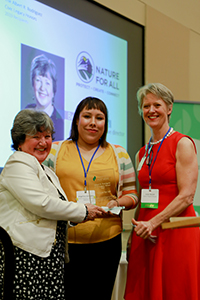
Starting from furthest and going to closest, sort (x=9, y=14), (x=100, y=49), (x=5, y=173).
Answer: (x=100, y=49), (x=9, y=14), (x=5, y=173)

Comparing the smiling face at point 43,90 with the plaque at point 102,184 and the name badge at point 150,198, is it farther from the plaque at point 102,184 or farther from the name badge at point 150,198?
the name badge at point 150,198

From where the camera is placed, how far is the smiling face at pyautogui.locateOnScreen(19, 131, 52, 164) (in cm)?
182

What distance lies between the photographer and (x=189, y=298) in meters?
1.91

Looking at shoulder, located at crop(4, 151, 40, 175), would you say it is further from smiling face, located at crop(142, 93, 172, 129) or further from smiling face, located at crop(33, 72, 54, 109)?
smiling face, located at crop(33, 72, 54, 109)

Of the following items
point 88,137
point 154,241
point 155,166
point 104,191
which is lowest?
point 154,241

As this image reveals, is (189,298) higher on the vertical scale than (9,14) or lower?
lower

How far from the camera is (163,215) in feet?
6.47

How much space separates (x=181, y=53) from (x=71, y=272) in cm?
399

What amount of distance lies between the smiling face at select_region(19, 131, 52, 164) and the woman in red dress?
70 centimetres

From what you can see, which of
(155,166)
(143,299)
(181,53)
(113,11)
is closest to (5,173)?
(155,166)

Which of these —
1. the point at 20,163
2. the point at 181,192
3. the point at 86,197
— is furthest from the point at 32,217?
the point at 181,192

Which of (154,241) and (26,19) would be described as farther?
(26,19)

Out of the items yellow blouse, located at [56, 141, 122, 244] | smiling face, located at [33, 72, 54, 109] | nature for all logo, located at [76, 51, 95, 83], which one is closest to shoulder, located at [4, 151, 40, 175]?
yellow blouse, located at [56, 141, 122, 244]

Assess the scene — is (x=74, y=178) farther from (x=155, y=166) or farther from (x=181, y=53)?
(x=181, y=53)
